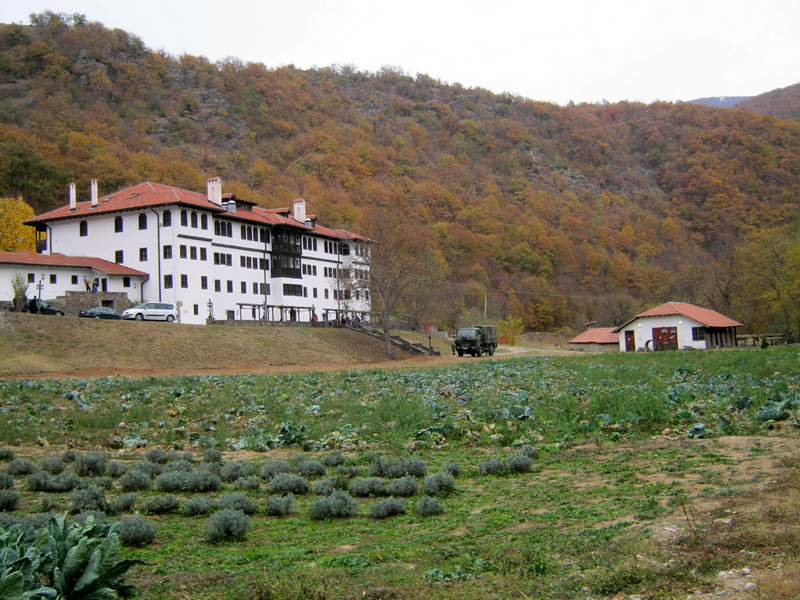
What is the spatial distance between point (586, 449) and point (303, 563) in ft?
23.0

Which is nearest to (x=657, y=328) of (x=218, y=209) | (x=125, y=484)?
(x=218, y=209)

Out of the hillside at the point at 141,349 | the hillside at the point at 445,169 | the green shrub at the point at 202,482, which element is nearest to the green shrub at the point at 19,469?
the green shrub at the point at 202,482

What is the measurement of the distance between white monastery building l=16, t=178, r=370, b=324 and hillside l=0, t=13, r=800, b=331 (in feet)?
101

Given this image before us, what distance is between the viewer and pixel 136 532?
24.0 ft

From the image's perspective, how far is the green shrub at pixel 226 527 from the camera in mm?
7500

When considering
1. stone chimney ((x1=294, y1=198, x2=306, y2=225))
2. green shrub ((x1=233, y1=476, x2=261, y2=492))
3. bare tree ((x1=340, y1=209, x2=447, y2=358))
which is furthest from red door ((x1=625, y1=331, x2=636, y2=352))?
green shrub ((x1=233, y1=476, x2=261, y2=492))

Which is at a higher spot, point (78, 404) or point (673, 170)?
point (673, 170)

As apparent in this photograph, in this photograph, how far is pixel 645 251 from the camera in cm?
14712

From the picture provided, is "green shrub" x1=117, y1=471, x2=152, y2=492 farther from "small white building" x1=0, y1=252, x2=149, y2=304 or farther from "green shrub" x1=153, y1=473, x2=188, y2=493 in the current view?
"small white building" x1=0, y1=252, x2=149, y2=304

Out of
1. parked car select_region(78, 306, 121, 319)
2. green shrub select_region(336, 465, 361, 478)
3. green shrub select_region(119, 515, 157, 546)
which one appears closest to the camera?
green shrub select_region(119, 515, 157, 546)

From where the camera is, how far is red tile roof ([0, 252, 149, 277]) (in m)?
54.3

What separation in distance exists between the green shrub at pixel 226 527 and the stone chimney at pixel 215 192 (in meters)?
64.2

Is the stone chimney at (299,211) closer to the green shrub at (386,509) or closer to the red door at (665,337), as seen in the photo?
the red door at (665,337)

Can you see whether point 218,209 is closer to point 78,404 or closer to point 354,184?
point 78,404
